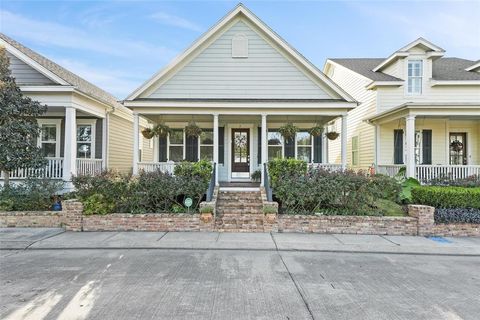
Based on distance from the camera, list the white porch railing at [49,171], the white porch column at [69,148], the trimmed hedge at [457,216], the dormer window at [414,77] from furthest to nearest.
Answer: the dormer window at [414,77] < the white porch railing at [49,171] < the white porch column at [69,148] < the trimmed hedge at [457,216]

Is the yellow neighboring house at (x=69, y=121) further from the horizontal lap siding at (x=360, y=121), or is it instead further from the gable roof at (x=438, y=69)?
the gable roof at (x=438, y=69)

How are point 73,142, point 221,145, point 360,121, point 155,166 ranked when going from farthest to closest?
1. point 360,121
2. point 221,145
3. point 155,166
4. point 73,142

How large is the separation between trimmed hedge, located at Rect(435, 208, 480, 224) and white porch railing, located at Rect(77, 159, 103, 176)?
12.1 meters

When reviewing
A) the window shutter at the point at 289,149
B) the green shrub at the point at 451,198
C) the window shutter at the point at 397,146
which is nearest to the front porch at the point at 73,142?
the window shutter at the point at 289,149

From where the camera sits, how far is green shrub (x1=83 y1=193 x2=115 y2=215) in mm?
9266

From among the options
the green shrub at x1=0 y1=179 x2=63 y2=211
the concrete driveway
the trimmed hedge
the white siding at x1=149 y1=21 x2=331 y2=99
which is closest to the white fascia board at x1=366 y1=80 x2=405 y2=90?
the white siding at x1=149 y1=21 x2=331 y2=99

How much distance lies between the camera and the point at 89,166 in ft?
46.1

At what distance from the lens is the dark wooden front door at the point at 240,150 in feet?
48.1

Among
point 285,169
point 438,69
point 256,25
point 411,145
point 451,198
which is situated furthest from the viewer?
point 438,69

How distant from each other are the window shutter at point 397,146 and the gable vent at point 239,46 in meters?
8.40

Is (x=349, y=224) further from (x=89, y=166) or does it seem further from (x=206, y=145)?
(x=89, y=166)

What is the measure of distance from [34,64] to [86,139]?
4006 mm

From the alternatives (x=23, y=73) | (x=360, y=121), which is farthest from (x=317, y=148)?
(x=23, y=73)

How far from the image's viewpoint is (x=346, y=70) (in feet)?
62.5
